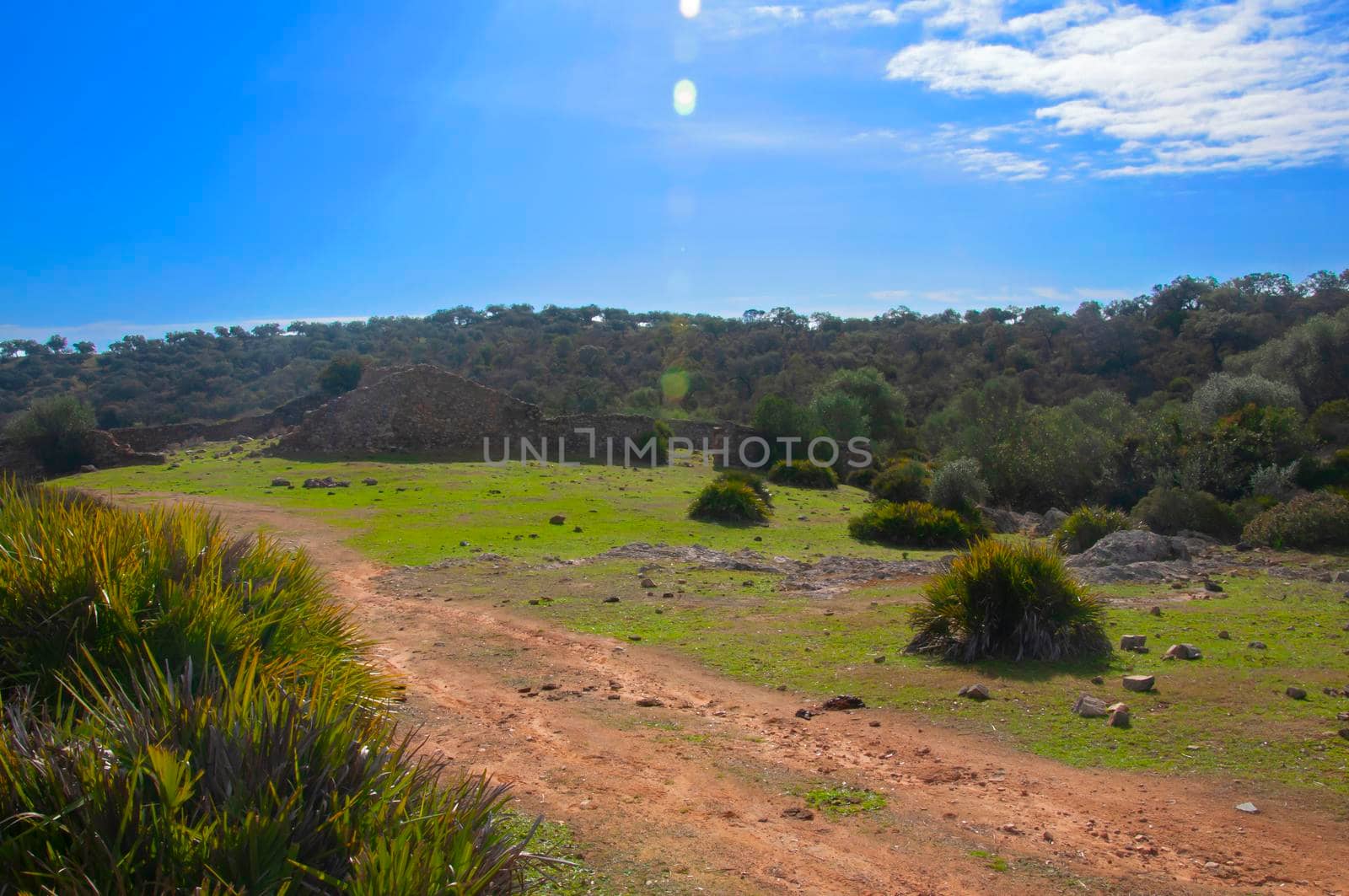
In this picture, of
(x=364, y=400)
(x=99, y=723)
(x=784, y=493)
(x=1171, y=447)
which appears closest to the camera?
(x=99, y=723)

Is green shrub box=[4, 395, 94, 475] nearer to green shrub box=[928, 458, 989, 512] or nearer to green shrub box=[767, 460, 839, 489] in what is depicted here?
green shrub box=[767, 460, 839, 489]

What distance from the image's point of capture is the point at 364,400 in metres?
30.0

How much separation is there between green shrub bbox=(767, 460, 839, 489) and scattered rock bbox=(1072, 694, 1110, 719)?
68.1 feet

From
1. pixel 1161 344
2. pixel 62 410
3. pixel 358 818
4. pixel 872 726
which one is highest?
pixel 1161 344

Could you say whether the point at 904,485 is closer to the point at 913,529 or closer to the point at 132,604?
the point at 913,529

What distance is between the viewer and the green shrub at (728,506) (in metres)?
19.0

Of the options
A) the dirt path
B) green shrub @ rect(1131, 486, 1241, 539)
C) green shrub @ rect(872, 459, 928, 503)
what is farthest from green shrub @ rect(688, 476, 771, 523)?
the dirt path

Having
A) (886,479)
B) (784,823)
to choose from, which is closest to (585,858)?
(784,823)

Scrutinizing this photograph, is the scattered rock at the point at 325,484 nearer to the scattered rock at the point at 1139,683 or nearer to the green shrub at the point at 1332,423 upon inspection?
the scattered rock at the point at 1139,683

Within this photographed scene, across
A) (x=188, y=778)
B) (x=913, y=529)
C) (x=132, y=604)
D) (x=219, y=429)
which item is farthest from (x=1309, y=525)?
(x=219, y=429)

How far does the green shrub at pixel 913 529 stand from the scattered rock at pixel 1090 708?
37.0ft

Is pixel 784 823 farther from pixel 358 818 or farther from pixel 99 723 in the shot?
pixel 99 723

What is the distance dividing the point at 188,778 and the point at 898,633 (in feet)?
24.4

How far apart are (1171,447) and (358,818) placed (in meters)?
24.0
